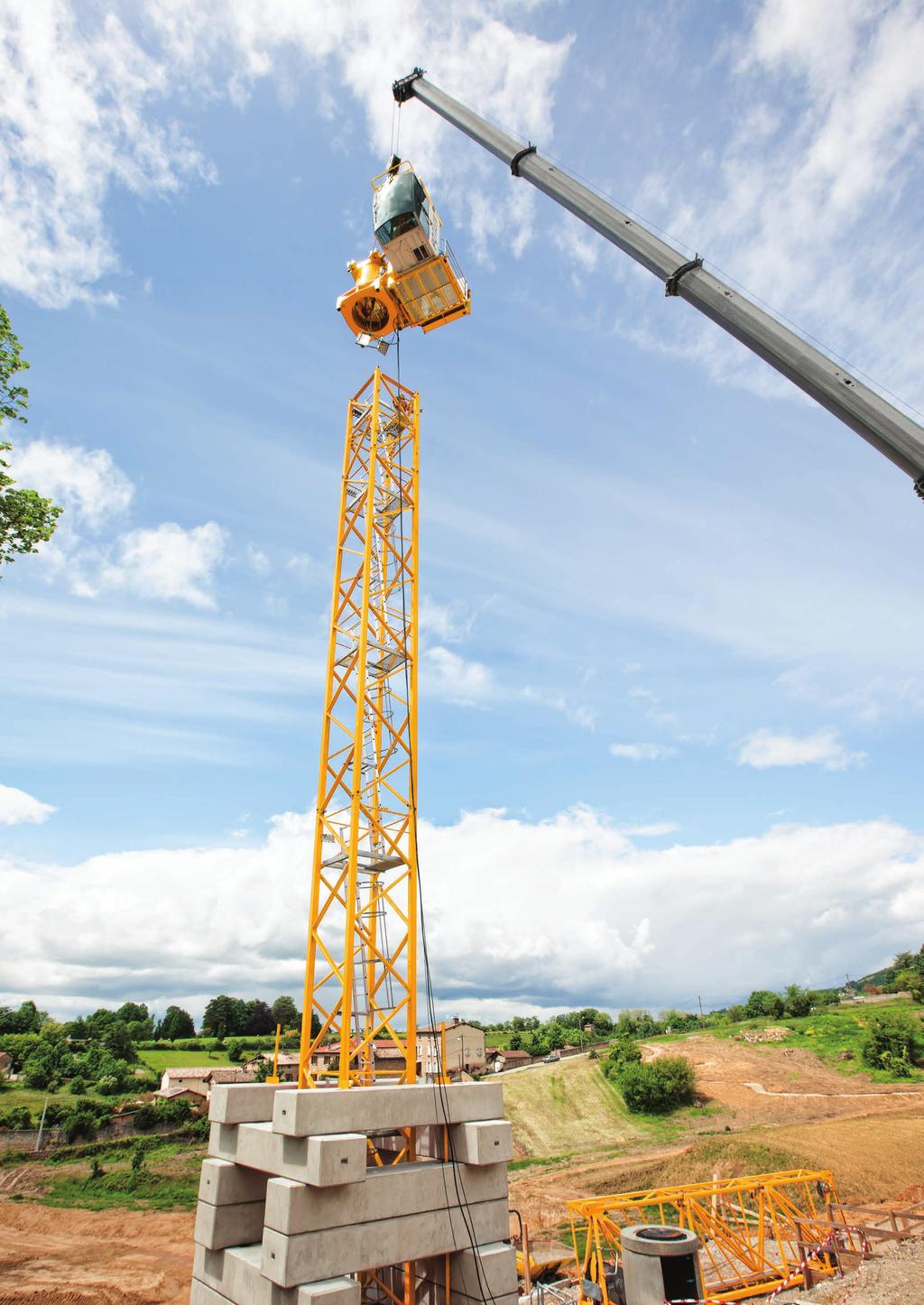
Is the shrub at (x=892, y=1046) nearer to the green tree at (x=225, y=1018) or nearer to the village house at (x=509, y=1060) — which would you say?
the village house at (x=509, y=1060)

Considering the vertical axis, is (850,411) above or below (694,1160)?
above

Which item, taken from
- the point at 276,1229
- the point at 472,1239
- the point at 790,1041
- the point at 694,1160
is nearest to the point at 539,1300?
the point at 472,1239

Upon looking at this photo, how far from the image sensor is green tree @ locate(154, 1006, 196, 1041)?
83938mm

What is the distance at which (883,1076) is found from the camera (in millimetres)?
44438

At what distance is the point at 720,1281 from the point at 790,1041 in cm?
4398

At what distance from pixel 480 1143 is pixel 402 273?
59.5ft

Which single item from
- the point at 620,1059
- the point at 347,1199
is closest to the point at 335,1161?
the point at 347,1199

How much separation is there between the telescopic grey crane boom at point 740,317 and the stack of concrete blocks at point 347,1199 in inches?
443

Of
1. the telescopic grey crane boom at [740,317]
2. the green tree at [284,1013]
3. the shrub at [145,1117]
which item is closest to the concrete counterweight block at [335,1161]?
the telescopic grey crane boom at [740,317]

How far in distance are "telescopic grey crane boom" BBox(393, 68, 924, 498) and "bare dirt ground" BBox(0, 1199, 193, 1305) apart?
26681mm

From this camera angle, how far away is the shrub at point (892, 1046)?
147ft

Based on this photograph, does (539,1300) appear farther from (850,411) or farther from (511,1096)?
(511,1096)

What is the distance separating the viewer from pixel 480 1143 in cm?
1105

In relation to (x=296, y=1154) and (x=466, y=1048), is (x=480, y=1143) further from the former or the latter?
(x=466, y=1048)
